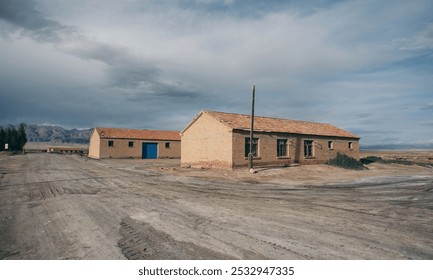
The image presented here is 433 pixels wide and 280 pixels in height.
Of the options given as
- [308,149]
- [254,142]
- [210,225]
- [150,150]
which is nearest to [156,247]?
[210,225]

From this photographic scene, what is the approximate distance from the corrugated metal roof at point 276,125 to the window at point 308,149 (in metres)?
0.95

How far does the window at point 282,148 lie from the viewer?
25203 mm

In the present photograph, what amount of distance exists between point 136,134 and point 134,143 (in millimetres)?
2045

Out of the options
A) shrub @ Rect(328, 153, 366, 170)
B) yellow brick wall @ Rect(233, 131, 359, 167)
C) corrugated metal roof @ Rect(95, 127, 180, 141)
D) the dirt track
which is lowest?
the dirt track

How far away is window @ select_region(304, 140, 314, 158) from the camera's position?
1086 inches

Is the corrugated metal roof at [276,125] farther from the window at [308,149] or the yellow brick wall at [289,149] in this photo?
the window at [308,149]

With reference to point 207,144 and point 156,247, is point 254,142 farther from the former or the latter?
point 156,247

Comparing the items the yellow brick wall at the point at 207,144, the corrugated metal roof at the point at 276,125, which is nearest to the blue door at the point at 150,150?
the yellow brick wall at the point at 207,144

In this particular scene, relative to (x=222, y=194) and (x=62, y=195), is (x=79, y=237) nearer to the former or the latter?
(x=62, y=195)

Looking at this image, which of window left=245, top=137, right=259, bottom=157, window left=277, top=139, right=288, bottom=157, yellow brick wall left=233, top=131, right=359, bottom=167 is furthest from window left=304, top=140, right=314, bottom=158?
window left=245, top=137, right=259, bottom=157

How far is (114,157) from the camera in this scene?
40.6 meters

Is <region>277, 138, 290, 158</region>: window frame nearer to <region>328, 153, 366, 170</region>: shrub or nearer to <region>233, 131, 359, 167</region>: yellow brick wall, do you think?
<region>233, 131, 359, 167</region>: yellow brick wall

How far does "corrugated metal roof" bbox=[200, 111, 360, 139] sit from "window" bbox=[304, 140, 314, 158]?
0.95 meters
